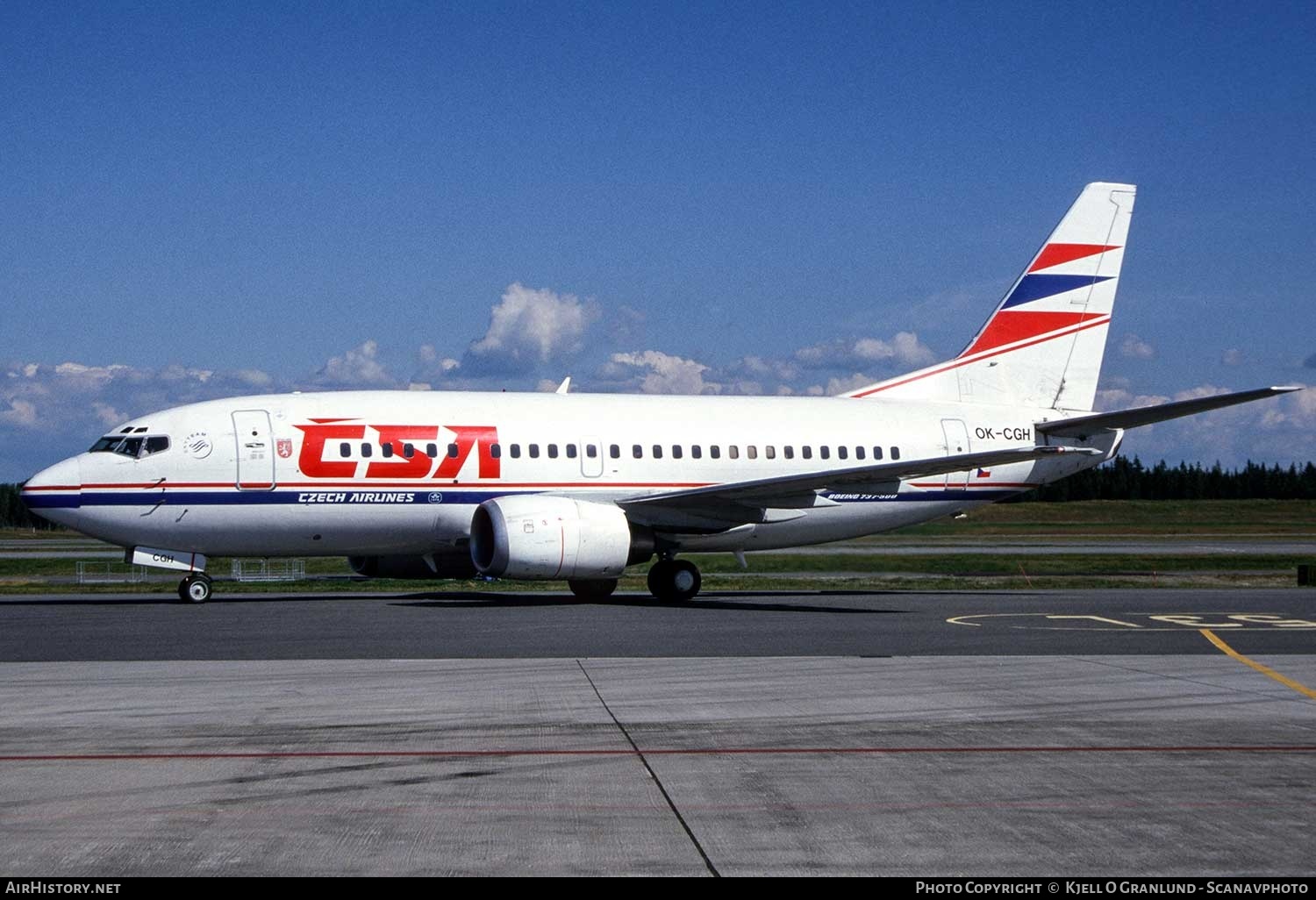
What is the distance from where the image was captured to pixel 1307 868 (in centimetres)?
687

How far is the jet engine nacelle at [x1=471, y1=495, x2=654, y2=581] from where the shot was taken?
85.9ft

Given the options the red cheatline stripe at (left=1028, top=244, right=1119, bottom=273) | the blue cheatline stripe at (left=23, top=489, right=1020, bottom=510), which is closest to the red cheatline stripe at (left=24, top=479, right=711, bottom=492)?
the blue cheatline stripe at (left=23, top=489, right=1020, bottom=510)

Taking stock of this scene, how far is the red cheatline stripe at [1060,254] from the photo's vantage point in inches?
1342

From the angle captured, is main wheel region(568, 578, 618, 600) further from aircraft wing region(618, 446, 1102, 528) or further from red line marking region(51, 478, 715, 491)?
red line marking region(51, 478, 715, 491)

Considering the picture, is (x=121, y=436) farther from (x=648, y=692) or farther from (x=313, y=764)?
(x=313, y=764)

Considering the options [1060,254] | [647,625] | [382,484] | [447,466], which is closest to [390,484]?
[382,484]

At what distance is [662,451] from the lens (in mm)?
30219

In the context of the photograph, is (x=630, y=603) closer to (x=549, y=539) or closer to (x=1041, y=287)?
(x=549, y=539)

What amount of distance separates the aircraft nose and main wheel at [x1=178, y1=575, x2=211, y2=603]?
2.30 metres

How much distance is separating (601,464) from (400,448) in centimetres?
425

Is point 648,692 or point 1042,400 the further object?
point 1042,400

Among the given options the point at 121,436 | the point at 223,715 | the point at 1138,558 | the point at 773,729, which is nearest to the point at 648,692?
the point at 773,729

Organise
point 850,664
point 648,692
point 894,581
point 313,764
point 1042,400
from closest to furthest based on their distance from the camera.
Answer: point 313,764 < point 648,692 < point 850,664 < point 1042,400 < point 894,581
